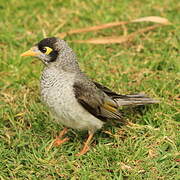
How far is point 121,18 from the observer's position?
8.31 m

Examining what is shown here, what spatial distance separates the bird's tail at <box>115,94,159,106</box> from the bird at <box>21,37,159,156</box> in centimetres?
23

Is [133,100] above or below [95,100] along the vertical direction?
below

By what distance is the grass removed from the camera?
16.3 feet

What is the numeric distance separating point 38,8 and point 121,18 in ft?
5.58

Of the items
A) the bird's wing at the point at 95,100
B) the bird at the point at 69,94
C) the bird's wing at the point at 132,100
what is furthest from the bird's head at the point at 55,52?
the bird's wing at the point at 132,100

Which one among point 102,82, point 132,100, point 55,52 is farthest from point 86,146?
point 102,82

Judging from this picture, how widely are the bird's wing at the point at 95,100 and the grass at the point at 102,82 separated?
30 centimetres

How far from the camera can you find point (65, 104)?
498cm

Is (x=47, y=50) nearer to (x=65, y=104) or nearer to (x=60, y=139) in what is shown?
(x=65, y=104)

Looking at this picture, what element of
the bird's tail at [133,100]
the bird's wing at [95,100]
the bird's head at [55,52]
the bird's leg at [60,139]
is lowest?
the bird's tail at [133,100]

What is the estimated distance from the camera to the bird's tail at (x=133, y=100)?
5781 mm

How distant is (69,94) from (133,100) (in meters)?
1.16

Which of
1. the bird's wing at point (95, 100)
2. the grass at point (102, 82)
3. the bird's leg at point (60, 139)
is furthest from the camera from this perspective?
the bird's leg at point (60, 139)

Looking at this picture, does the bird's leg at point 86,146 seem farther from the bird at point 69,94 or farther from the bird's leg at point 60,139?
the bird's leg at point 60,139
